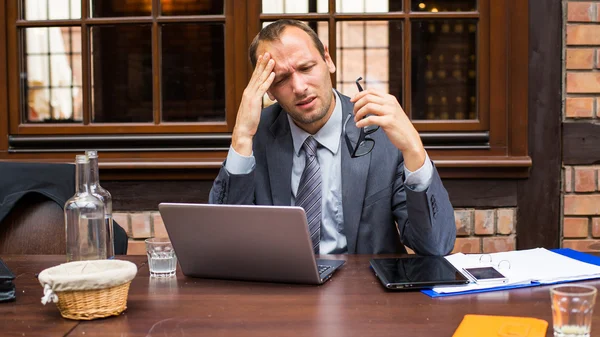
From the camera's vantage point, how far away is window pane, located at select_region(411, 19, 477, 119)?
2.66 m

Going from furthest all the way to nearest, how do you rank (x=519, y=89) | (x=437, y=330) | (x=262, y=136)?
(x=519, y=89) → (x=262, y=136) → (x=437, y=330)

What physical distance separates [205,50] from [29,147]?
0.77 metres

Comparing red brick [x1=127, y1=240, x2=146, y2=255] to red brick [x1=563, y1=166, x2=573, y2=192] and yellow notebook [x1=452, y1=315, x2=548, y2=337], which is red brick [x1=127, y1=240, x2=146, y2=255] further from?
yellow notebook [x1=452, y1=315, x2=548, y2=337]

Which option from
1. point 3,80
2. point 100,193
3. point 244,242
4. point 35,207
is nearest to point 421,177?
point 244,242

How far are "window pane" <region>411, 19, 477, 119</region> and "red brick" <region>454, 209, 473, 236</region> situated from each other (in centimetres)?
36

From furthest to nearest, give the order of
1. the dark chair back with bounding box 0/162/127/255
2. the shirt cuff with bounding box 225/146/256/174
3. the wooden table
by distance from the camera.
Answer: the dark chair back with bounding box 0/162/127/255
the shirt cuff with bounding box 225/146/256/174
the wooden table

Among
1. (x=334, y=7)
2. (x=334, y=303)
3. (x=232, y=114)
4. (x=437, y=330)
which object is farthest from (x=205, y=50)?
(x=437, y=330)

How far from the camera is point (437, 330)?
111 cm

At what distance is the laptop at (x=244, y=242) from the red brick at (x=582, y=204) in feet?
4.77

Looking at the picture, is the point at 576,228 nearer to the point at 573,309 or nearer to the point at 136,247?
the point at 136,247

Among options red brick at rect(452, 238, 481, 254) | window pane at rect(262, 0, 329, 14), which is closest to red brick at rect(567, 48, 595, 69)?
red brick at rect(452, 238, 481, 254)

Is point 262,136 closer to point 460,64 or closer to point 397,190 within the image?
point 397,190

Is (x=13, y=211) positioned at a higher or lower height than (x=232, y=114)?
lower

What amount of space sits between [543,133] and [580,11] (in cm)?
45
